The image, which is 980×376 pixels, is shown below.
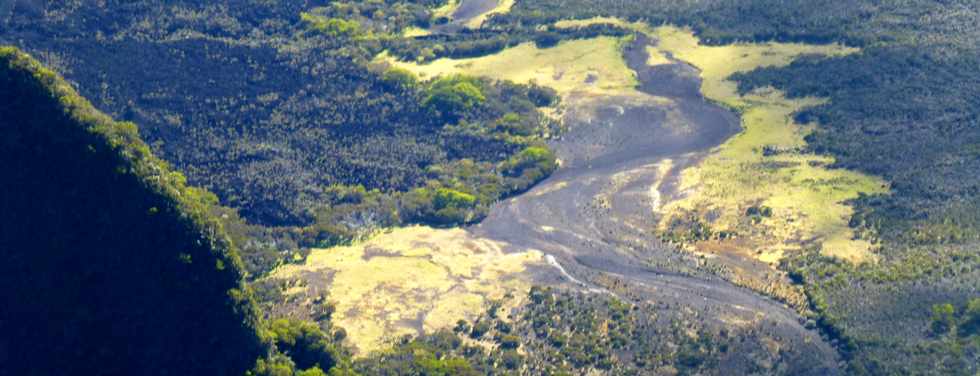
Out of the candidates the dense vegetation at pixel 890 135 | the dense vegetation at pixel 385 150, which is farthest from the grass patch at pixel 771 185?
the dense vegetation at pixel 385 150

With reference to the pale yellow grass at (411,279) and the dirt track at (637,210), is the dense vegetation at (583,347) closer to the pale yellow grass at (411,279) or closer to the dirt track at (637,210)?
the dirt track at (637,210)

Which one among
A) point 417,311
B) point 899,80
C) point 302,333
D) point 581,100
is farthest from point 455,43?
point 302,333

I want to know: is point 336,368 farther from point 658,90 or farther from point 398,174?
point 658,90

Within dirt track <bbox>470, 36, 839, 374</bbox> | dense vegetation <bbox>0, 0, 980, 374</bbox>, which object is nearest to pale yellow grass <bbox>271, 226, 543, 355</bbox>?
dense vegetation <bbox>0, 0, 980, 374</bbox>

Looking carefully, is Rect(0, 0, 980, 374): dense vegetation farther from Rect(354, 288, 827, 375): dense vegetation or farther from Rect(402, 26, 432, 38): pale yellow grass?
Rect(402, 26, 432, 38): pale yellow grass

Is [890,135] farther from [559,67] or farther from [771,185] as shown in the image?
[559,67]

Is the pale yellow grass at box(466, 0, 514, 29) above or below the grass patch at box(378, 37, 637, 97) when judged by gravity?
above
